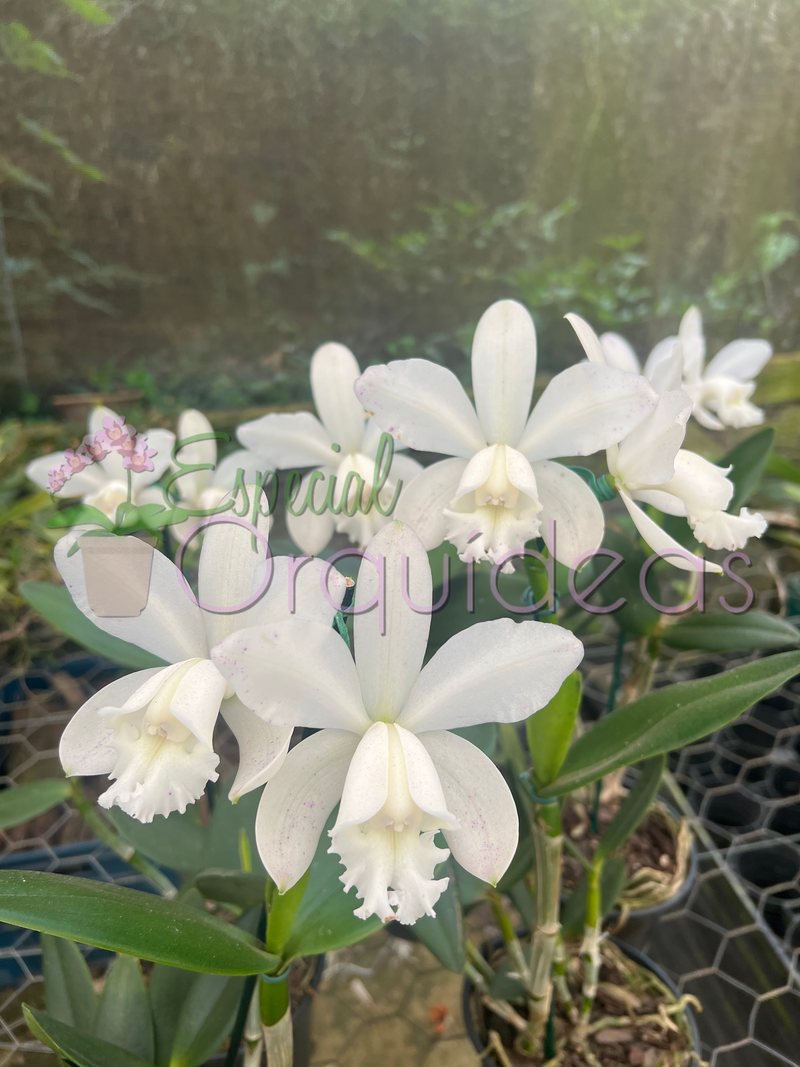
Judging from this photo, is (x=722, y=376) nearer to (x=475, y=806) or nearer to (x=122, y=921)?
(x=475, y=806)

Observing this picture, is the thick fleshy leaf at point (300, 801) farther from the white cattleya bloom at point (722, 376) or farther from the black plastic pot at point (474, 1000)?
the white cattleya bloom at point (722, 376)

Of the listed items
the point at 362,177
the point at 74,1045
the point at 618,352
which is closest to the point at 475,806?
the point at 74,1045

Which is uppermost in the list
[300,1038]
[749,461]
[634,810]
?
[749,461]

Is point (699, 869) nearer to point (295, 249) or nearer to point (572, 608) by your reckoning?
point (572, 608)

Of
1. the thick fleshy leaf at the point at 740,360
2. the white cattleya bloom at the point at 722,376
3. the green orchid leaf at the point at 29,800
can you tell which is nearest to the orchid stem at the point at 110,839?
the green orchid leaf at the point at 29,800

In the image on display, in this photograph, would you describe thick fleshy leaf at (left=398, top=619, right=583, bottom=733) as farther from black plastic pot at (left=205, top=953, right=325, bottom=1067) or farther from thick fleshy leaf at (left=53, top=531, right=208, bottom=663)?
black plastic pot at (left=205, top=953, right=325, bottom=1067)

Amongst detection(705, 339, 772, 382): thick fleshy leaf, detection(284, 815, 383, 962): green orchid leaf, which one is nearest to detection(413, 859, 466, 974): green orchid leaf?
detection(284, 815, 383, 962): green orchid leaf
